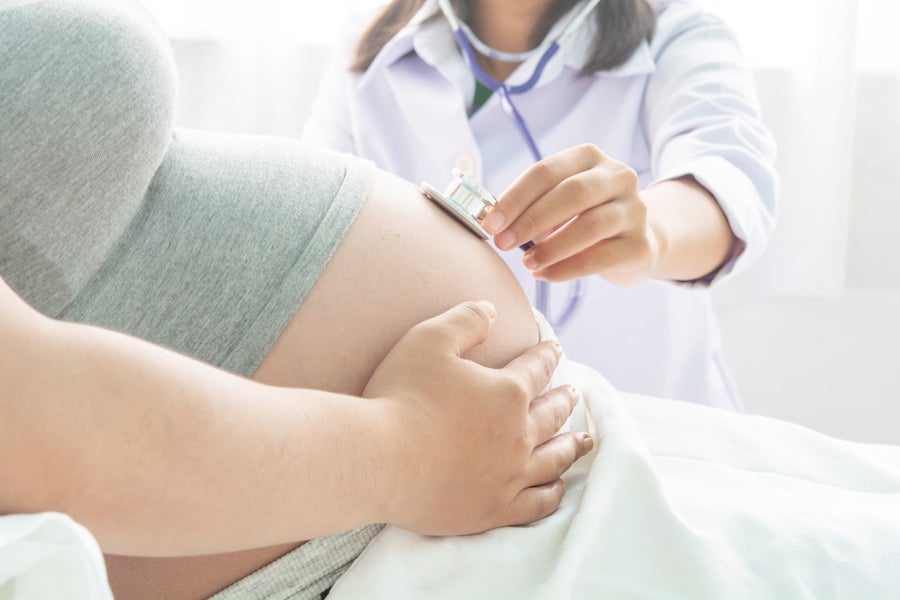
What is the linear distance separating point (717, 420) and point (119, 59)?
60 centimetres

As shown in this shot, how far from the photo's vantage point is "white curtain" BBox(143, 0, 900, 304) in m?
1.68

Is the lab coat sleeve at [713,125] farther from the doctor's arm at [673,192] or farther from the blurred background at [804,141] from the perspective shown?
the blurred background at [804,141]

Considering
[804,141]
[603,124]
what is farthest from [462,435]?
[804,141]

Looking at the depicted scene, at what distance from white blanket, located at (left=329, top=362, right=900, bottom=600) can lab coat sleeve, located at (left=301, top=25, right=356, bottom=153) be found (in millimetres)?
860

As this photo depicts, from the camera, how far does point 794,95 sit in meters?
1.72

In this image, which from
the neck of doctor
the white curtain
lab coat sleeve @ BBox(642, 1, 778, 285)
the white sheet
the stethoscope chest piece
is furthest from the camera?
the white curtain

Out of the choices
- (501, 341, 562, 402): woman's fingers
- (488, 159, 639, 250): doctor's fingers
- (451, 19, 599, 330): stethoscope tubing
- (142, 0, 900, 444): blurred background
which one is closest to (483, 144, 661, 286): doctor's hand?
(488, 159, 639, 250): doctor's fingers

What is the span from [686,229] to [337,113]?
670mm

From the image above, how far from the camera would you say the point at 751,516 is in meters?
0.62

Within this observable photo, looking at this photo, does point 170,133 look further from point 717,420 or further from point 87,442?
point 717,420

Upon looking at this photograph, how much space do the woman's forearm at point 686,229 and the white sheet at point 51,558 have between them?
0.67 m

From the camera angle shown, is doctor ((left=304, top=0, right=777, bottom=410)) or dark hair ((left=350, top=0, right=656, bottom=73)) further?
dark hair ((left=350, top=0, right=656, bottom=73))

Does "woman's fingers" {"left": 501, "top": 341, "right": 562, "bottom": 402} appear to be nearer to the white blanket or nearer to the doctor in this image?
the white blanket

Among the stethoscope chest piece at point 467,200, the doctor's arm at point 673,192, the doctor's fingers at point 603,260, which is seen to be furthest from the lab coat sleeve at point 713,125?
the stethoscope chest piece at point 467,200
